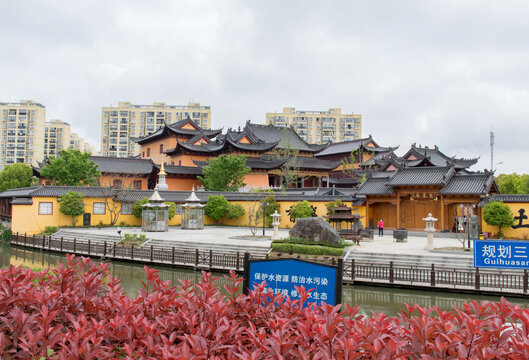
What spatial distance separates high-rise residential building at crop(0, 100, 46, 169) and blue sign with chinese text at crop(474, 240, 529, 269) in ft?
298

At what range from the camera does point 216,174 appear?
37406 millimetres

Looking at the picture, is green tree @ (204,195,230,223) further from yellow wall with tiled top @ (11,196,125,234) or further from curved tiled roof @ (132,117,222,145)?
curved tiled roof @ (132,117,222,145)

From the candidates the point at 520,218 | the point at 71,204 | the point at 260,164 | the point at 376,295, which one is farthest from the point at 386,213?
the point at 71,204

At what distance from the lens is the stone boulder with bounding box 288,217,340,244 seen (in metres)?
18.4

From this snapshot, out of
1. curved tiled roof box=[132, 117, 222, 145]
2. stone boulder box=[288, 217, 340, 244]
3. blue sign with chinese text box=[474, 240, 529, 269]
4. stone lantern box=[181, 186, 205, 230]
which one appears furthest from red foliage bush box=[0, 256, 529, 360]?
curved tiled roof box=[132, 117, 222, 145]

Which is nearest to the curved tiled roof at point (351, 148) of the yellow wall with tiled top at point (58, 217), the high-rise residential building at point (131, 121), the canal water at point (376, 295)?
the yellow wall with tiled top at point (58, 217)

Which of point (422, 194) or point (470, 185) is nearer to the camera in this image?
point (470, 185)

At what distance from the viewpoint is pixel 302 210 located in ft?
95.5

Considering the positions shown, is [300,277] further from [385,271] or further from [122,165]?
[122,165]

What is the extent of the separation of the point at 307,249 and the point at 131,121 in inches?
3354

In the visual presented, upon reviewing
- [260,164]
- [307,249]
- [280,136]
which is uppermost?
[280,136]

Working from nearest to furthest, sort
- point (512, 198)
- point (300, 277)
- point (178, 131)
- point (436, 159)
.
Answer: point (300, 277), point (512, 198), point (436, 159), point (178, 131)

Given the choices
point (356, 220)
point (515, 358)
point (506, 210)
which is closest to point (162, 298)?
point (515, 358)

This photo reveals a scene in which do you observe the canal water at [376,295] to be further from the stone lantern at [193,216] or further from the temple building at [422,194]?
the temple building at [422,194]
